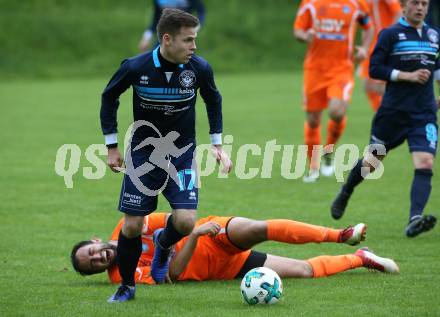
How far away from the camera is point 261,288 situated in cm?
594

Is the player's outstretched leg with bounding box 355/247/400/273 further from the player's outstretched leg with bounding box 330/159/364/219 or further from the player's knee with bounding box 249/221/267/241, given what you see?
the player's outstretched leg with bounding box 330/159/364/219

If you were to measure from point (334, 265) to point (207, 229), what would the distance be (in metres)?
1.13

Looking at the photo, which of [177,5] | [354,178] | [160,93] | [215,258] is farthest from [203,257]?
[177,5]

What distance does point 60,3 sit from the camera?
105 feet

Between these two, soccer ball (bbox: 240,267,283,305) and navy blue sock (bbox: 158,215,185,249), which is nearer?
soccer ball (bbox: 240,267,283,305)

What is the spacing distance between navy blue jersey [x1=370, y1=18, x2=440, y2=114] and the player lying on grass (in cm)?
195

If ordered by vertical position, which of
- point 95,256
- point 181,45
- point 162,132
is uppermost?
point 181,45

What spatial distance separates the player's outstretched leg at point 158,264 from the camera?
259 inches

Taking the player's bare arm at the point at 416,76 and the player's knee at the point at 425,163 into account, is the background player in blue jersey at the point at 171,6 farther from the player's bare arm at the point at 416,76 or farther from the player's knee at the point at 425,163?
the player's knee at the point at 425,163

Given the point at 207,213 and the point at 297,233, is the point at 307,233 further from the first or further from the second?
the point at 207,213

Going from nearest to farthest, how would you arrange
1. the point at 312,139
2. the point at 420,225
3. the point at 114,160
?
the point at 114,160 → the point at 420,225 → the point at 312,139

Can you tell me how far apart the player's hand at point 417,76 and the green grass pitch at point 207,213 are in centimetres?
140

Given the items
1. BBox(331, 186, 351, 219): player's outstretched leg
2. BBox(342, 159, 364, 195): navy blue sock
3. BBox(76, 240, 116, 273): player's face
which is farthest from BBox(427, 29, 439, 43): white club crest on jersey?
BBox(76, 240, 116, 273): player's face

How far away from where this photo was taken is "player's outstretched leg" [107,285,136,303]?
20.1 ft
